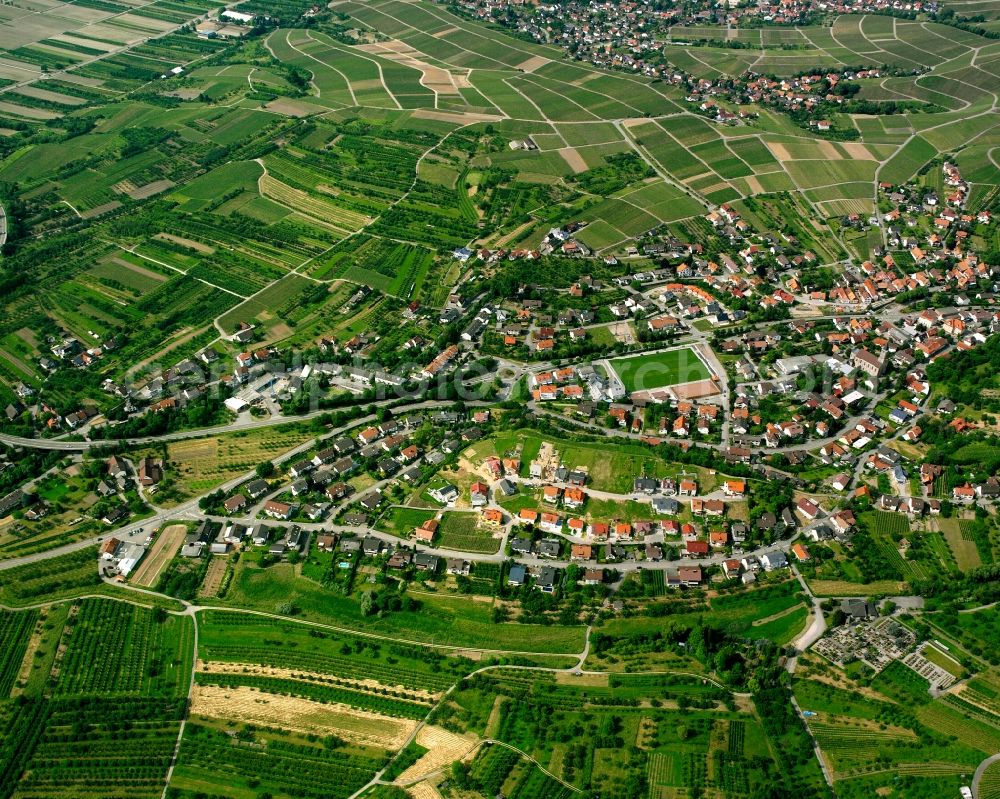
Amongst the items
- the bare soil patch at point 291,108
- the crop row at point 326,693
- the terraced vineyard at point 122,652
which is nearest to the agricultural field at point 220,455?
the terraced vineyard at point 122,652

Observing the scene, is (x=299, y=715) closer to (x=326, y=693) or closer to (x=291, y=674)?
(x=326, y=693)

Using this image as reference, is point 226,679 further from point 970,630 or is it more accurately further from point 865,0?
point 865,0

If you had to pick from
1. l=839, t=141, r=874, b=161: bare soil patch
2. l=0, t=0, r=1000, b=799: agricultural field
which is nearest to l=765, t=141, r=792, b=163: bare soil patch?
l=0, t=0, r=1000, b=799: agricultural field

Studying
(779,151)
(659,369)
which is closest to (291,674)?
(659,369)

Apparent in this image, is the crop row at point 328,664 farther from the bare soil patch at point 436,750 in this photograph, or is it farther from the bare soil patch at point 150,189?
the bare soil patch at point 150,189

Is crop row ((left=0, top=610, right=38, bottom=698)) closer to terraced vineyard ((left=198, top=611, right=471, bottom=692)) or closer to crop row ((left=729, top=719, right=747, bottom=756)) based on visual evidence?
terraced vineyard ((left=198, top=611, right=471, bottom=692))

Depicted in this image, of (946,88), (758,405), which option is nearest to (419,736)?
(758,405)
